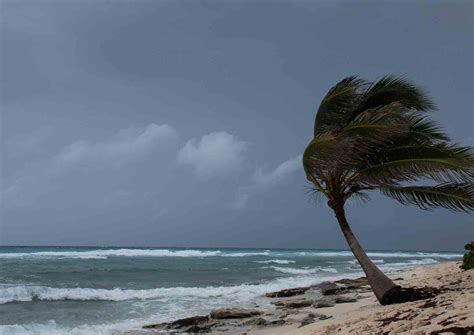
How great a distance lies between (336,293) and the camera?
57.6ft

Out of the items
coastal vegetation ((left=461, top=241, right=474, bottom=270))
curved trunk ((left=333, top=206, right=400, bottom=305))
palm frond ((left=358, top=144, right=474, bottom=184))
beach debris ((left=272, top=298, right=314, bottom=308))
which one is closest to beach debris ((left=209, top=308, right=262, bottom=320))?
beach debris ((left=272, top=298, right=314, bottom=308))

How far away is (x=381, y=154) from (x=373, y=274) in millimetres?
2592

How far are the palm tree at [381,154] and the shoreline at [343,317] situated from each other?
1.32 meters

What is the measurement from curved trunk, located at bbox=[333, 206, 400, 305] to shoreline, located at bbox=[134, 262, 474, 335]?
274mm

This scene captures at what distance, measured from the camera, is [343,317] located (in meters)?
9.06

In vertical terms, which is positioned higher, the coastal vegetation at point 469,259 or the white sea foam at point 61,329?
the coastal vegetation at point 469,259

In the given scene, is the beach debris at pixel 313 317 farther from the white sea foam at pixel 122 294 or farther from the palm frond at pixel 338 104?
the white sea foam at pixel 122 294

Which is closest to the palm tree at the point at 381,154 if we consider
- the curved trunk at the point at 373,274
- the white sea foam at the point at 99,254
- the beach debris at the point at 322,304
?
the curved trunk at the point at 373,274

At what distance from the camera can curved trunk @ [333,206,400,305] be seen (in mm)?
9511

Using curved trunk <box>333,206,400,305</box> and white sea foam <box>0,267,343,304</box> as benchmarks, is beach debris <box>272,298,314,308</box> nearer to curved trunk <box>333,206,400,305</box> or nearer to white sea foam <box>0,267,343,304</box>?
white sea foam <box>0,267,343,304</box>

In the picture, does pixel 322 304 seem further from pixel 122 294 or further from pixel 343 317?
pixel 122 294

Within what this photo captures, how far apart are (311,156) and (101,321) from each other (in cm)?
809

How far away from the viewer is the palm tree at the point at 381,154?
890cm

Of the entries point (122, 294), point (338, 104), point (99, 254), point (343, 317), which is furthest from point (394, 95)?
point (99, 254)
